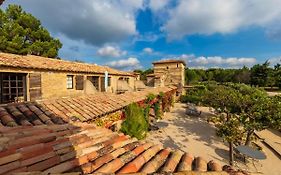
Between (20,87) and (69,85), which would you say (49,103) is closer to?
(20,87)

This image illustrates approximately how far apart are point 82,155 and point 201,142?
44.9ft

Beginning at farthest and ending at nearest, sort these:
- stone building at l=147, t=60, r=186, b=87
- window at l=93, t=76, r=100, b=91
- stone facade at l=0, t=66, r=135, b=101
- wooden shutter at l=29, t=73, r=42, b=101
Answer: stone building at l=147, t=60, r=186, b=87 → window at l=93, t=76, r=100, b=91 → wooden shutter at l=29, t=73, r=42, b=101 → stone facade at l=0, t=66, r=135, b=101

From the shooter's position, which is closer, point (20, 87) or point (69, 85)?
point (20, 87)

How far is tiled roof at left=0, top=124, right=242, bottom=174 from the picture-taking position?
2.80 meters

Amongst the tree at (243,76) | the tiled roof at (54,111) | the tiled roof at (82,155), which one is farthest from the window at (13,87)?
the tree at (243,76)

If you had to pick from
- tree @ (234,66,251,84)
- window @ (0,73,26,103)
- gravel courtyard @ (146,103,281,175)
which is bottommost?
gravel courtyard @ (146,103,281,175)

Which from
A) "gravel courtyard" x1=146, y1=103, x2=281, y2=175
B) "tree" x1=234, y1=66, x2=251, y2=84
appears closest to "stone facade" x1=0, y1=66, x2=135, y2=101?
"gravel courtyard" x1=146, y1=103, x2=281, y2=175

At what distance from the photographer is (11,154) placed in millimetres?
2932

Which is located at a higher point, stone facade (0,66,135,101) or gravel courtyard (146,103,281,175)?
stone facade (0,66,135,101)

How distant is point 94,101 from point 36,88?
4.69 meters

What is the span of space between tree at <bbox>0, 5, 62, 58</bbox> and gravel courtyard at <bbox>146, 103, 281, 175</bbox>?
821 inches

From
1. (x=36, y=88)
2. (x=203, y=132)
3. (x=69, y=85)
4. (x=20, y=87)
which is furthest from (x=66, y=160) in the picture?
(x=203, y=132)

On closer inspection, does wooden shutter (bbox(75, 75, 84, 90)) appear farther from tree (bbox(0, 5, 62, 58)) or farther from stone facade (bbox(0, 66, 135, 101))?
tree (bbox(0, 5, 62, 58))

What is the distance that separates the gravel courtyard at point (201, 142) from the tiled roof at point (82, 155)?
8.18 meters
